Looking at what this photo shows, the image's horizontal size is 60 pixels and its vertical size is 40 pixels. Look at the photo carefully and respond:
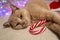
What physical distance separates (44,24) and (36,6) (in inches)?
10.4

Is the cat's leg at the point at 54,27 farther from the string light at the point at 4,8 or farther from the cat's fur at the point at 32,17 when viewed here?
the string light at the point at 4,8

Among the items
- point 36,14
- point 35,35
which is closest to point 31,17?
point 36,14

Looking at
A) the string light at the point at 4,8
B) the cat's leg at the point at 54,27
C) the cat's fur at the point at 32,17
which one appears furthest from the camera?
the string light at the point at 4,8

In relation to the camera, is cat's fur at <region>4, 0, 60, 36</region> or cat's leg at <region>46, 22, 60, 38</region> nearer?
cat's leg at <region>46, 22, 60, 38</region>

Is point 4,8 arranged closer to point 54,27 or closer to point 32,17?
point 32,17

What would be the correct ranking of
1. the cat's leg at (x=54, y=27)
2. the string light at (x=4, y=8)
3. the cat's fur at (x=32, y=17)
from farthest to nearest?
1. the string light at (x=4, y=8)
2. the cat's fur at (x=32, y=17)
3. the cat's leg at (x=54, y=27)

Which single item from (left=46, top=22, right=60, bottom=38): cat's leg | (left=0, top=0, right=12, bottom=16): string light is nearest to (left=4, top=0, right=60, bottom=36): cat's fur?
(left=46, top=22, right=60, bottom=38): cat's leg

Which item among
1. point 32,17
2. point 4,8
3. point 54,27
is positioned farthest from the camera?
point 4,8

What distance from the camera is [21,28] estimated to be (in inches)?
46.8

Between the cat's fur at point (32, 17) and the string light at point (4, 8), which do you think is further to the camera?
the string light at point (4, 8)

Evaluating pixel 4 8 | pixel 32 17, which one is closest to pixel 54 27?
pixel 32 17

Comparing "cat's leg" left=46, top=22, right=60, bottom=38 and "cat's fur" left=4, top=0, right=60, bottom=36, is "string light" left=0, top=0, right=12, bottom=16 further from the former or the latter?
"cat's leg" left=46, top=22, right=60, bottom=38

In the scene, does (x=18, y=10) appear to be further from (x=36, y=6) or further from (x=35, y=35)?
(x=35, y=35)

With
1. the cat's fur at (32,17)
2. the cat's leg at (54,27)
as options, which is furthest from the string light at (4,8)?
the cat's leg at (54,27)
